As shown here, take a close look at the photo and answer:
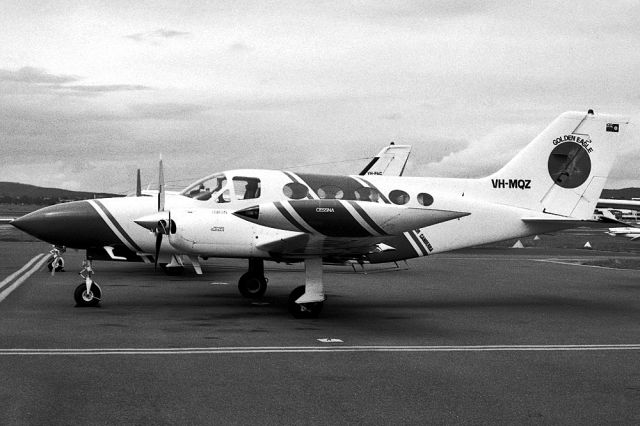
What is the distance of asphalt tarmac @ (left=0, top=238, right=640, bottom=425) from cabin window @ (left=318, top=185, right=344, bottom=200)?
7.28 feet

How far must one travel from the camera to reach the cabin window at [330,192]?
1520 cm

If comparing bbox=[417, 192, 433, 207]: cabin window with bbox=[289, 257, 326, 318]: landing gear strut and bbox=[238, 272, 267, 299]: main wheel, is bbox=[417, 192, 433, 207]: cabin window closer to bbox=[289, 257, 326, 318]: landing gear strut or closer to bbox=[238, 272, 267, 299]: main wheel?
bbox=[289, 257, 326, 318]: landing gear strut

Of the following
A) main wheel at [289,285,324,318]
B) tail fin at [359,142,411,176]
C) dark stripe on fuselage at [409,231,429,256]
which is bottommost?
A: main wheel at [289,285,324,318]

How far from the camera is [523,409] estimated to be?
727 cm

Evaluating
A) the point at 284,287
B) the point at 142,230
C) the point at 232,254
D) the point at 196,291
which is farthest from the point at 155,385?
the point at 284,287

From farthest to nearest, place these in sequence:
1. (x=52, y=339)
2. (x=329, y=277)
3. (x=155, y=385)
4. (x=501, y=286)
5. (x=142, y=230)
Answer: (x=329, y=277) < (x=501, y=286) < (x=142, y=230) < (x=52, y=339) < (x=155, y=385)

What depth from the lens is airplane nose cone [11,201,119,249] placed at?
48.6 feet

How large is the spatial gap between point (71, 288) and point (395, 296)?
24.8 ft

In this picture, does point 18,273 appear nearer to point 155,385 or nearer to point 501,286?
point 501,286

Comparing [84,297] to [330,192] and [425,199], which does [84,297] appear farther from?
[425,199]

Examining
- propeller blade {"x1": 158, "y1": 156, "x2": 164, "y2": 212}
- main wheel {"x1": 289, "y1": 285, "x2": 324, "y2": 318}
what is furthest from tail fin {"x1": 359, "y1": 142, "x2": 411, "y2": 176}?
main wheel {"x1": 289, "y1": 285, "x2": 324, "y2": 318}

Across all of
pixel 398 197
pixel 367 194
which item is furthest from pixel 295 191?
pixel 398 197

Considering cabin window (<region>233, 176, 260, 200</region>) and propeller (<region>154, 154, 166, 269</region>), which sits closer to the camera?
propeller (<region>154, 154, 166, 269</region>)

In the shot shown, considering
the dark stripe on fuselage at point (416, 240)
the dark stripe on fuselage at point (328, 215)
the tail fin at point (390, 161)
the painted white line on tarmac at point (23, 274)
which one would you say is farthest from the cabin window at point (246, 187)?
the tail fin at point (390, 161)
